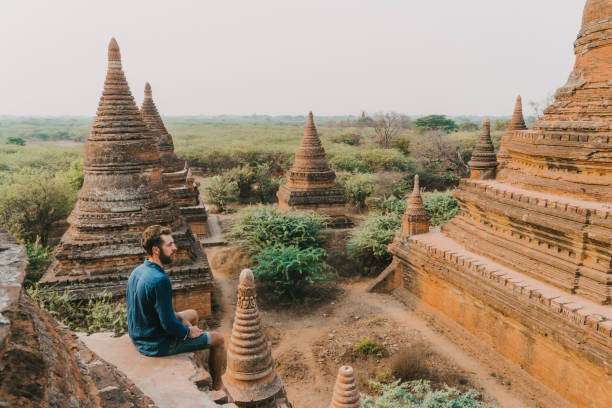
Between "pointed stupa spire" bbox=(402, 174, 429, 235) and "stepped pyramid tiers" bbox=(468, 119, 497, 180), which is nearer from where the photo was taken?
"pointed stupa spire" bbox=(402, 174, 429, 235)

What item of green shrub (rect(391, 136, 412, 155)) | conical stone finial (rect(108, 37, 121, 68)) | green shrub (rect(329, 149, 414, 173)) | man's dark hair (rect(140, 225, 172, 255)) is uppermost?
conical stone finial (rect(108, 37, 121, 68))

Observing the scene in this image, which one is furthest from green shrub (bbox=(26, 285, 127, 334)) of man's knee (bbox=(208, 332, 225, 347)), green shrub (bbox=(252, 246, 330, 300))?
green shrub (bbox=(252, 246, 330, 300))

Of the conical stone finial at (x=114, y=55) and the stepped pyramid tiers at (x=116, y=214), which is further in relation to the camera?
the conical stone finial at (x=114, y=55)

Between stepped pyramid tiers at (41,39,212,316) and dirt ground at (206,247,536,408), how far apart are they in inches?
75.5

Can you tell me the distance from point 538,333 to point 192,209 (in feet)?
41.4

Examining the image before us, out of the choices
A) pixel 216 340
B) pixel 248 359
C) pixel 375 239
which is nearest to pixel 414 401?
pixel 248 359

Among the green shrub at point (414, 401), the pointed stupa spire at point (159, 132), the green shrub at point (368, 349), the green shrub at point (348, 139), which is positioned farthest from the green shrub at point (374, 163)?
the green shrub at point (348, 139)

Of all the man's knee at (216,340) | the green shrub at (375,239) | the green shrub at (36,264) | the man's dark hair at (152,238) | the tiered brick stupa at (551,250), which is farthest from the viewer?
the green shrub at (375,239)

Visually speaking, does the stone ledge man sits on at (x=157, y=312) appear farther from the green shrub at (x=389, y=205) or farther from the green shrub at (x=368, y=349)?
the green shrub at (x=389, y=205)

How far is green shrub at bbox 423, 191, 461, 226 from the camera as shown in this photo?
15323 millimetres

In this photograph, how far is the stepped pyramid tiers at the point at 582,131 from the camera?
7977 mm

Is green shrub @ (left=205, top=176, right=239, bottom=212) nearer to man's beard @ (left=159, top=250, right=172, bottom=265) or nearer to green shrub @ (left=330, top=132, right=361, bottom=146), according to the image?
man's beard @ (left=159, top=250, right=172, bottom=265)

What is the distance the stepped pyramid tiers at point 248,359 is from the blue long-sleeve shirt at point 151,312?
70 cm

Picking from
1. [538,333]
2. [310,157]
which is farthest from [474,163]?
[538,333]
